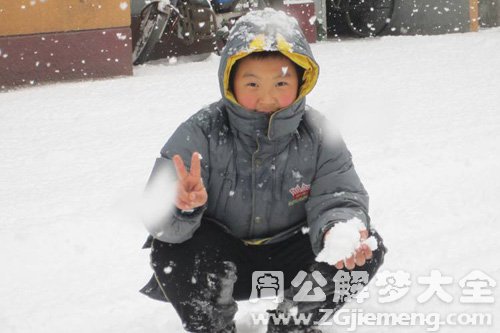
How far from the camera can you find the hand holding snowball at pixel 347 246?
5.29 ft

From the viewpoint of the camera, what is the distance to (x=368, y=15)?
31.7 ft

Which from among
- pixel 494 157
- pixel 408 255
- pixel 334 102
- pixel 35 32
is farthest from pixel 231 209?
pixel 35 32

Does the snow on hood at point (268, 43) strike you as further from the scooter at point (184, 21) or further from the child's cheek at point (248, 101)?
the scooter at point (184, 21)

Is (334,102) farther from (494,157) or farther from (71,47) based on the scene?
(71,47)

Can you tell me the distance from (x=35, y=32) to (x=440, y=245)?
4047 mm

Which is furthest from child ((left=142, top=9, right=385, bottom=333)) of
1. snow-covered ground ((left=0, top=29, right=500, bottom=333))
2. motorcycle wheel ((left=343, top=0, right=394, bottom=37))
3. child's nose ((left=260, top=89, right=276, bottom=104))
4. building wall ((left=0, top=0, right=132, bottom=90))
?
motorcycle wheel ((left=343, top=0, right=394, bottom=37))

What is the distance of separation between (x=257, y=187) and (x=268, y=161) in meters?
0.07

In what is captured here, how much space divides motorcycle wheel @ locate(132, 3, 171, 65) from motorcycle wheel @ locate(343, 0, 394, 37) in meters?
3.27

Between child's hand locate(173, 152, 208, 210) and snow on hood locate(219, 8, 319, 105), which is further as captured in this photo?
snow on hood locate(219, 8, 319, 105)

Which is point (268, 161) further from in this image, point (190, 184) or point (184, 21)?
point (184, 21)

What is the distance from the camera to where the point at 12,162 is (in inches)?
148

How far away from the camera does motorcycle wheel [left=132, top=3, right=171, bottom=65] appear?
6.37 m

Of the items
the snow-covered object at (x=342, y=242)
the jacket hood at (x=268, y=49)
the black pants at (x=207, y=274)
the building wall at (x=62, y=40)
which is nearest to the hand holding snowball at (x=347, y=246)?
the snow-covered object at (x=342, y=242)

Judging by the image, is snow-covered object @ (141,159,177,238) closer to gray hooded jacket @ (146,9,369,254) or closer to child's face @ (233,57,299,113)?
gray hooded jacket @ (146,9,369,254)
